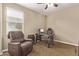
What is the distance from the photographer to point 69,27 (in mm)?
2303

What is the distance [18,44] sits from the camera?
2219mm

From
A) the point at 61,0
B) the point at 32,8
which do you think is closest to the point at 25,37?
the point at 32,8

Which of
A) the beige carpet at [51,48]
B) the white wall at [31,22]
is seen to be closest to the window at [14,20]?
the white wall at [31,22]

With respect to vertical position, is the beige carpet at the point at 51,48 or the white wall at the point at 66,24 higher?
the white wall at the point at 66,24

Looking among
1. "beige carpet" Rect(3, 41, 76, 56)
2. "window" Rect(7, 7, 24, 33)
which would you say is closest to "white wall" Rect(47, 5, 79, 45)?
"beige carpet" Rect(3, 41, 76, 56)

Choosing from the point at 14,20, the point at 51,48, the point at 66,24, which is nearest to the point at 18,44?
the point at 14,20

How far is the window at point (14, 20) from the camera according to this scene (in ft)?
7.09

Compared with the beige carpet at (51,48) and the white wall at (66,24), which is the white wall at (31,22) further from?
the beige carpet at (51,48)

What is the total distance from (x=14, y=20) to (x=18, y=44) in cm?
58

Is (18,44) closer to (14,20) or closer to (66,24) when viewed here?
(14,20)

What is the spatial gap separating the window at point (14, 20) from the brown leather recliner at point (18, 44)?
109mm

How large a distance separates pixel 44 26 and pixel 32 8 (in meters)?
0.52

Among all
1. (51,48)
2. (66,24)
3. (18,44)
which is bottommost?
(51,48)

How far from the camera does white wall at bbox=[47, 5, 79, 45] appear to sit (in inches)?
86.1
